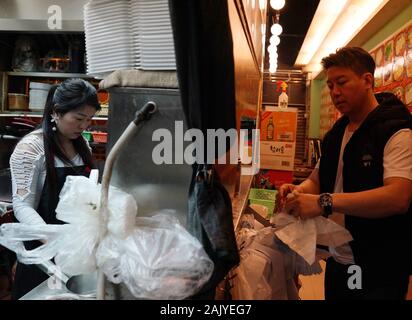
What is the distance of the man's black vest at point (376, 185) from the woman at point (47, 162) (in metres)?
1.36

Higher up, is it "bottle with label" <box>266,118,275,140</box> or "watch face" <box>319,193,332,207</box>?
"bottle with label" <box>266,118,275,140</box>

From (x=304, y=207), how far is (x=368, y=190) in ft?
0.88

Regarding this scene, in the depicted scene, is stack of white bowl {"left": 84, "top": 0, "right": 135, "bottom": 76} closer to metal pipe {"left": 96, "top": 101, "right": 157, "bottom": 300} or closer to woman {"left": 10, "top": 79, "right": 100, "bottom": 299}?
metal pipe {"left": 96, "top": 101, "right": 157, "bottom": 300}

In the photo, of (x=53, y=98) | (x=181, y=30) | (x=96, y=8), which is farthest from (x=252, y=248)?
(x=53, y=98)

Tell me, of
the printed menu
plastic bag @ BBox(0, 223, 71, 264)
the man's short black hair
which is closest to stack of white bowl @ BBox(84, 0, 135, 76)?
plastic bag @ BBox(0, 223, 71, 264)

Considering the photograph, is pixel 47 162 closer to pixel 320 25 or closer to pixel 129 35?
pixel 129 35

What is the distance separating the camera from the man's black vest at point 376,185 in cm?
134

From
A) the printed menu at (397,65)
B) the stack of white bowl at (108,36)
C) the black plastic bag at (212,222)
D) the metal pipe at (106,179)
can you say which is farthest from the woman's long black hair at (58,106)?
the printed menu at (397,65)

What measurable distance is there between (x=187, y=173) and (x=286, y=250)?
2.12 ft

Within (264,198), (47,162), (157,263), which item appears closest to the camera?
(157,263)

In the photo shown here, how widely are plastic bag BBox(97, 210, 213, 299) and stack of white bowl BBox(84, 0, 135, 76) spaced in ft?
1.77

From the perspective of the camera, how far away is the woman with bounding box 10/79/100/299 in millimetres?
1603

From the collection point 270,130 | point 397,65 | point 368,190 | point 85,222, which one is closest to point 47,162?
point 85,222

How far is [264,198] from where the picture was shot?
110 inches
